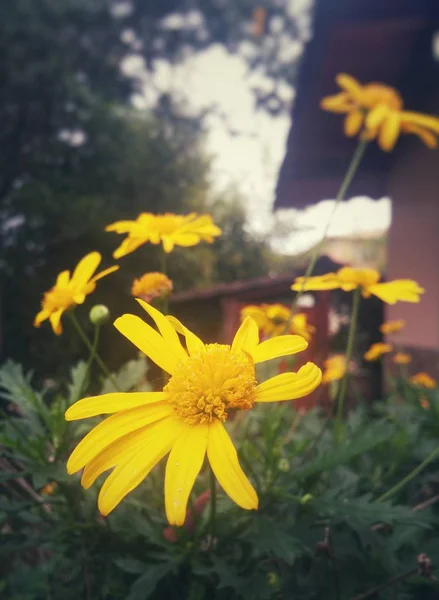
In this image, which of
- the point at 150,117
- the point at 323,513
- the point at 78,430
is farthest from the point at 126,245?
the point at 150,117

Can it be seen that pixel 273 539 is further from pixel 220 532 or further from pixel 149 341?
pixel 149 341

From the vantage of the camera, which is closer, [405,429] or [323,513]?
[323,513]

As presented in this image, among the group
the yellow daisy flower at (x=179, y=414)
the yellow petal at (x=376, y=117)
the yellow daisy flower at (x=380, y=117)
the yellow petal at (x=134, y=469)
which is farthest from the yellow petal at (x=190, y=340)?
the yellow petal at (x=376, y=117)

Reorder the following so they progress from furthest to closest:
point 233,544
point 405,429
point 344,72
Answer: point 344,72 → point 405,429 → point 233,544

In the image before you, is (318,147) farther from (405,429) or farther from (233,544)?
(233,544)

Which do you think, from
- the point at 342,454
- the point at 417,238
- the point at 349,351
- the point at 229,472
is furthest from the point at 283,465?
the point at 417,238

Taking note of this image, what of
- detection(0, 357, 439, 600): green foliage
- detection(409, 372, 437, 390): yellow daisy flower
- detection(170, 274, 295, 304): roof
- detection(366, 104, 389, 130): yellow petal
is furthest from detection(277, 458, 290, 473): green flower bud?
detection(170, 274, 295, 304): roof

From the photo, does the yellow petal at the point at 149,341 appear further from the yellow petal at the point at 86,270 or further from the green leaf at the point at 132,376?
the green leaf at the point at 132,376
